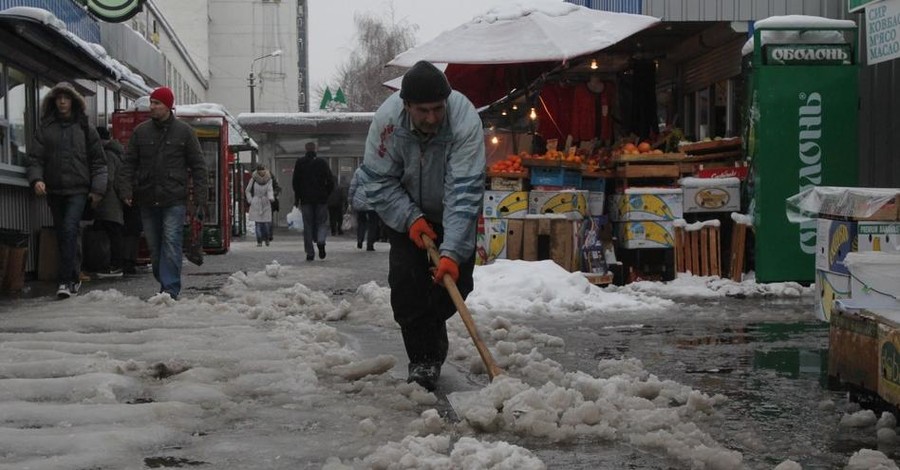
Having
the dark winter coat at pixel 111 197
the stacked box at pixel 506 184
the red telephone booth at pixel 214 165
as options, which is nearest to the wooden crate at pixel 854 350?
the stacked box at pixel 506 184

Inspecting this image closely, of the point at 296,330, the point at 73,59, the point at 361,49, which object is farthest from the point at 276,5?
the point at 296,330

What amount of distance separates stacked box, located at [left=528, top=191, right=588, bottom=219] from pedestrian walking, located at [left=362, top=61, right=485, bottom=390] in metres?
6.83

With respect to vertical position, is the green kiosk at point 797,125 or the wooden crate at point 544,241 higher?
the green kiosk at point 797,125

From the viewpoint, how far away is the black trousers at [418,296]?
20.0 ft

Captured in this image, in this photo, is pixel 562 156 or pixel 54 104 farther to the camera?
pixel 562 156

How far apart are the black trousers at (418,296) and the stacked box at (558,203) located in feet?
22.4

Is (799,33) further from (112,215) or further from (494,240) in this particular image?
(112,215)

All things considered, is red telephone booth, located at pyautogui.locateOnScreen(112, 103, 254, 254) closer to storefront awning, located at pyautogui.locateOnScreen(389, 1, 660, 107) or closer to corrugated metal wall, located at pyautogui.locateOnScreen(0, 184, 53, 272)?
corrugated metal wall, located at pyautogui.locateOnScreen(0, 184, 53, 272)

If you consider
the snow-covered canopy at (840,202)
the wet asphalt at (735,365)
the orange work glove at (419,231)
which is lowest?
the wet asphalt at (735,365)

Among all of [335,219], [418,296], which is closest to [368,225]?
[335,219]

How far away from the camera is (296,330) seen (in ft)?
27.5

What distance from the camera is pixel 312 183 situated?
1928cm

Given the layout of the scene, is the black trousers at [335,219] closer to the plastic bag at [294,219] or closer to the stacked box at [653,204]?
the plastic bag at [294,219]

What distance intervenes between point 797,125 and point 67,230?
23.7 feet
